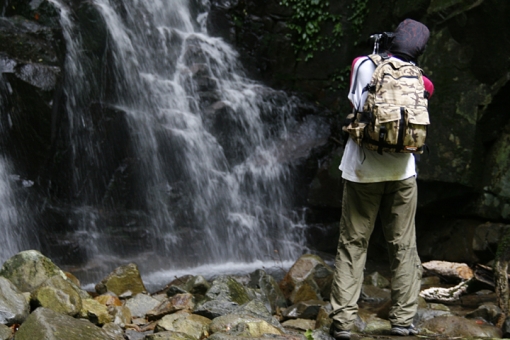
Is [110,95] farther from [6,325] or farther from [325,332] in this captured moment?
[325,332]

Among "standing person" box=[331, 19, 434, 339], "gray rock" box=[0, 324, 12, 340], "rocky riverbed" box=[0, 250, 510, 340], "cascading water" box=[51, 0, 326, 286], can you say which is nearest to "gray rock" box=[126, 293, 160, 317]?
"rocky riverbed" box=[0, 250, 510, 340]

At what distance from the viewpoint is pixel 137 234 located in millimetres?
8930

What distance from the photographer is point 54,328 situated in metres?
3.52

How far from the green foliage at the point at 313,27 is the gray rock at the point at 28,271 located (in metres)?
7.97

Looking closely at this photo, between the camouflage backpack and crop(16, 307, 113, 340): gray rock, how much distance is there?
2.25 metres

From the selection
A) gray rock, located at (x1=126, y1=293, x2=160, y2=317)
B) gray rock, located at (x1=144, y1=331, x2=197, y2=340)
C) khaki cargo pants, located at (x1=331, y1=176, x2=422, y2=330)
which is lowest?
gray rock, located at (x1=126, y1=293, x2=160, y2=317)

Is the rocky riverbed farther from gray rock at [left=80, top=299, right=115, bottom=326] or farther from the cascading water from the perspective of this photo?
the cascading water

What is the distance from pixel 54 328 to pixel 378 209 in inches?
90.3

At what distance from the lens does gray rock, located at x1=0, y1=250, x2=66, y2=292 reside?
4.90 metres

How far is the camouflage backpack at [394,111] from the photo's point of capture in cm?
344

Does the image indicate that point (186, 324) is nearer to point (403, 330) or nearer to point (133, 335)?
point (133, 335)

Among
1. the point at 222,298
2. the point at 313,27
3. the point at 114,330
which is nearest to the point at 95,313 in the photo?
the point at 114,330

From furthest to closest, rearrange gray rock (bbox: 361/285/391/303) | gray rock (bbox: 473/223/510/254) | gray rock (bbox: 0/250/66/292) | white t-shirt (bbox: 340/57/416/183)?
gray rock (bbox: 473/223/510/254) < gray rock (bbox: 361/285/391/303) < gray rock (bbox: 0/250/66/292) < white t-shirt (bbox: 340/57/416/183)

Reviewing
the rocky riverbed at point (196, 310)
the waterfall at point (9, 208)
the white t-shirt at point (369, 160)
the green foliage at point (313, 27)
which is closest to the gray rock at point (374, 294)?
the rocky riverbed at point (196, 310)
